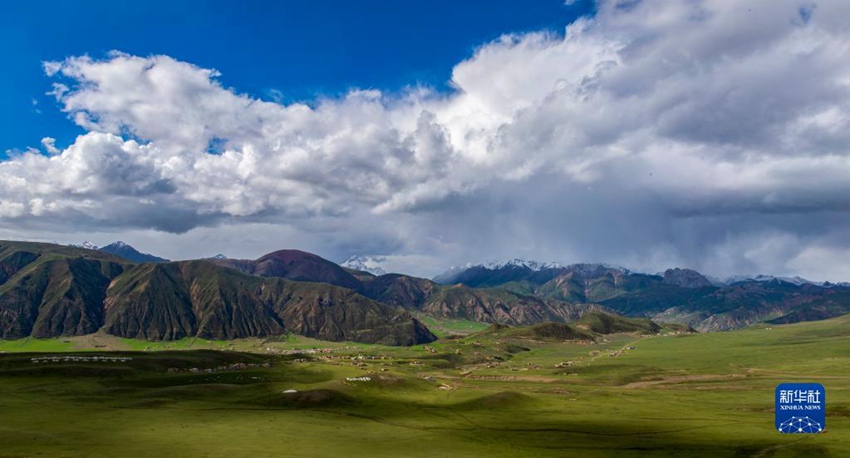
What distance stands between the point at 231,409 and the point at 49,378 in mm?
85390

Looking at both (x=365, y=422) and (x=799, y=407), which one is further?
(x=365, y=422)

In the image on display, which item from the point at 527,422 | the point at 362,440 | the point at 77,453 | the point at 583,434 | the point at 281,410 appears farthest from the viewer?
the point at 281,410

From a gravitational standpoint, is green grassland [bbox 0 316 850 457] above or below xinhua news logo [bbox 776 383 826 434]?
below

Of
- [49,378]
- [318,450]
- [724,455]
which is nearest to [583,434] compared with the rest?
[724,455]

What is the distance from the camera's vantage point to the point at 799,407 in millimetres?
61781

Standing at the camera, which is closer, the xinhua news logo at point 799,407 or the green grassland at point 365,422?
the xinhua news logo at point 799,407

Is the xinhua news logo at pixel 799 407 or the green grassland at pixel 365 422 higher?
→ the xinhua news logo at pixel 799 407

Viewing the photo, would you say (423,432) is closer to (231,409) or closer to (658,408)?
(231,409)

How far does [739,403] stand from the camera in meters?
179

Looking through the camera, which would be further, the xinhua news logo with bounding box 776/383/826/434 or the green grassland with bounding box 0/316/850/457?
the green grassland with bounding box 0/316/850/457

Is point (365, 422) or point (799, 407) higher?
point (799, 407)

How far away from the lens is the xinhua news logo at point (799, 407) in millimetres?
61344

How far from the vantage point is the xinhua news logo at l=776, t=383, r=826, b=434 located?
61344mm

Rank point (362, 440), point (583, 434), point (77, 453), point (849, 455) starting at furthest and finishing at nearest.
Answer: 1. point (583, 434)
2. point (362, 440)
3. point (849, 455)
4. point (77, 453)
